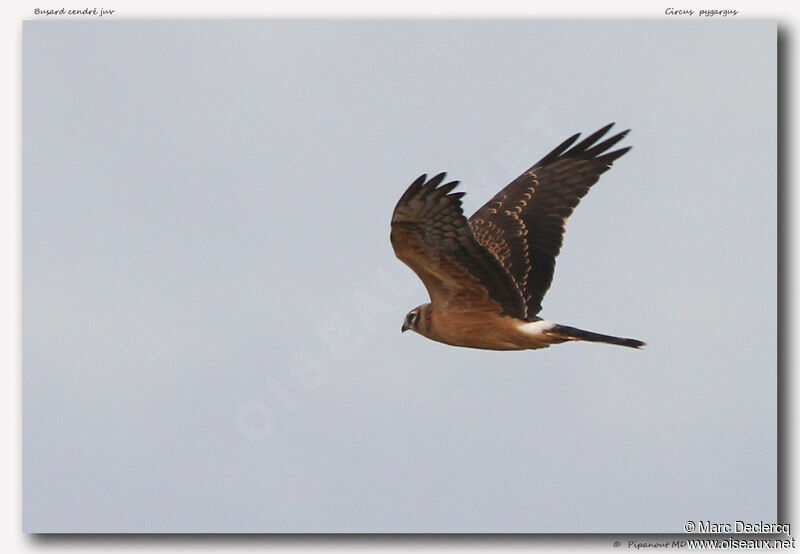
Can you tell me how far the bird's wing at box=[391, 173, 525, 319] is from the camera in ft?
28.5

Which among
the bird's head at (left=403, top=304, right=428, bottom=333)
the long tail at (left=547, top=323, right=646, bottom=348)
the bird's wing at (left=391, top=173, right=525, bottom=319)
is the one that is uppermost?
the bird's wing at (left=391, top=173, right=525, bottom=319)

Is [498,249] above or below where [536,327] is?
above

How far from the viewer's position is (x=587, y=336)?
975 cm

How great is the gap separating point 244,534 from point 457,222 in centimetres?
331

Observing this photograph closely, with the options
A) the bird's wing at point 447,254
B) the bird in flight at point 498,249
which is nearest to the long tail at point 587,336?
the bird in flight at point 498,249

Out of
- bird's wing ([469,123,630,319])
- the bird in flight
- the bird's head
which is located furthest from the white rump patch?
the bird's head

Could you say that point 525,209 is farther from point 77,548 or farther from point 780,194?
point 77,548

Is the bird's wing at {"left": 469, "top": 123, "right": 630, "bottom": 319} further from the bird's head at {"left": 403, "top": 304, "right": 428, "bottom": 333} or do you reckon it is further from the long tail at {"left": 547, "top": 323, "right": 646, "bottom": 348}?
the bird's head at {"left": 403, "top": 304, "right": 428, "bottom": 333}

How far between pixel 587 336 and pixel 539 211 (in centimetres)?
200

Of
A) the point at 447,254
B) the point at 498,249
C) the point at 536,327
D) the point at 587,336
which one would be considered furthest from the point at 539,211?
the point at 447,254

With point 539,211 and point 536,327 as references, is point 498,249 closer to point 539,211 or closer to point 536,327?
point 539,211

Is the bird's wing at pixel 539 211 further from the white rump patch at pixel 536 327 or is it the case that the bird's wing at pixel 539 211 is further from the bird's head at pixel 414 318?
the bird's head at pixel 414 318

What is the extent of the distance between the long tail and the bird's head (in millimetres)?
1204

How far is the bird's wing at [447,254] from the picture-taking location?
8680 mm
